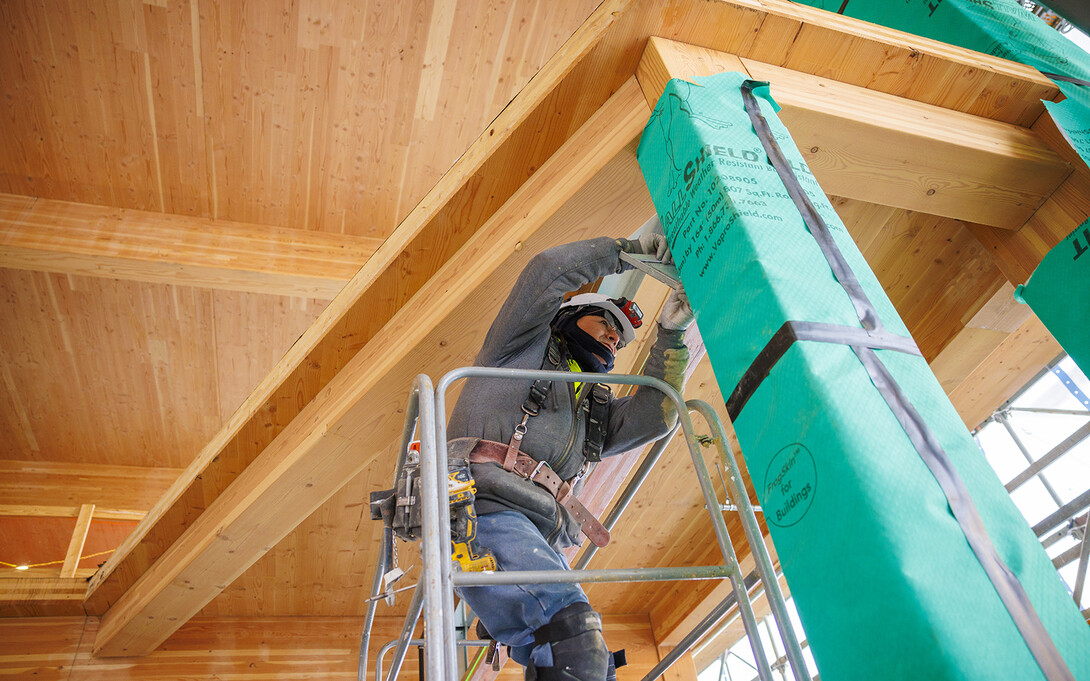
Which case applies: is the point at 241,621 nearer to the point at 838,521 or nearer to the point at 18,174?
the point at 18,174

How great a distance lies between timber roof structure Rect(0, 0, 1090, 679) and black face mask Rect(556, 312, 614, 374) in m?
0.25

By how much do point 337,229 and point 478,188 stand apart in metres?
2.46

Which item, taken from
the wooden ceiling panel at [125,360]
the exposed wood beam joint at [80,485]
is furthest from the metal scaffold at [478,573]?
the exposed wood beam joint at [80,485]

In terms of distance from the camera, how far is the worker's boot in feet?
5.14

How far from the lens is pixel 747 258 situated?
1229 mm

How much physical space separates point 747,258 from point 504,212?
119cm

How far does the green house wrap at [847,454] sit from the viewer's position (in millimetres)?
→ 805

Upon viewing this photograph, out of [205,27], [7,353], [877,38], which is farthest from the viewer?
[7,353]

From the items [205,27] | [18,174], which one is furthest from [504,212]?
[18,174]

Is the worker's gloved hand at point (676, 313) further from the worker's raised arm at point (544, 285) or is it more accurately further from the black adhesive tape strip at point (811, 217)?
the black adhesive tape strip at point (811, 217)

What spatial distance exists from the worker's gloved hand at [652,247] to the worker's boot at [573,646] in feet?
2.87

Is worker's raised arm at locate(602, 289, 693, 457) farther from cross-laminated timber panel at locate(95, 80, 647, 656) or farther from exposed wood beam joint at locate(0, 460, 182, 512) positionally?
exposed wood beam joint at locate(0, 460, 182, 512)

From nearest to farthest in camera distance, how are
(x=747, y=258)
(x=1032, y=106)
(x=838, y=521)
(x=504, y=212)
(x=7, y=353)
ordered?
(x=838, y=521)
(x=747, y=258)
(x=1032, y=106)
(x=504, y=212)
(x=7, y=353)

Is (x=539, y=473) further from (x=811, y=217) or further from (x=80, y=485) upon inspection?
(x=80, y=485)
